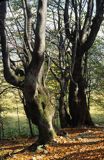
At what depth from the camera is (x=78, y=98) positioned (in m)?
19.7

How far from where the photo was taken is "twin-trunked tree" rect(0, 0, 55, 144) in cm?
1084

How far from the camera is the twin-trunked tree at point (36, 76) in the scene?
35.6 ft

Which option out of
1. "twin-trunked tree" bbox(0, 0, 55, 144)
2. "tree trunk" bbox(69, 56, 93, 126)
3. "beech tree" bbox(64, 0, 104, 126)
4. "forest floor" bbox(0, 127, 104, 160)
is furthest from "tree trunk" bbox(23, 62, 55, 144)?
"tree trunk" bbox(69, 56, 93, 126)

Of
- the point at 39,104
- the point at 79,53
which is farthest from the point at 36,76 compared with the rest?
the point at 79,53

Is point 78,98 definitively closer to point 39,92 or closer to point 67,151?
A: point 39,92

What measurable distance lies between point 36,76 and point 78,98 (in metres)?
8.60

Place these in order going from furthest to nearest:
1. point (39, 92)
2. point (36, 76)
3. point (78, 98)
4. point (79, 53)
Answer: point (78, 98) < point (79, 53) < point (39, 92) < point (36, 76)

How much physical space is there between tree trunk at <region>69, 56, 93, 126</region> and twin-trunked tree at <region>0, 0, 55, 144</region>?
7.00 m

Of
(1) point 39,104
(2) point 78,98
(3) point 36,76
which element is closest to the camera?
(3) point 36,76

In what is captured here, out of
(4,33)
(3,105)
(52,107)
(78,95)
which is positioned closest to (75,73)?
(78,95)

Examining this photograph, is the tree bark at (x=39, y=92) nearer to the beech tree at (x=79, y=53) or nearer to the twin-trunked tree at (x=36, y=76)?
the twin-trunked tree at (x=36, y=76)

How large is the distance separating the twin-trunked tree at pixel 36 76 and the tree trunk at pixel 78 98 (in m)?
7.00

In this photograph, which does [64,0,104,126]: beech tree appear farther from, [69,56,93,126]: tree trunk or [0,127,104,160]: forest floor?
[0,127,104,160]: forest floor

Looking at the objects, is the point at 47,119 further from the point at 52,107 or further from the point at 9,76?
the point at 9,76
